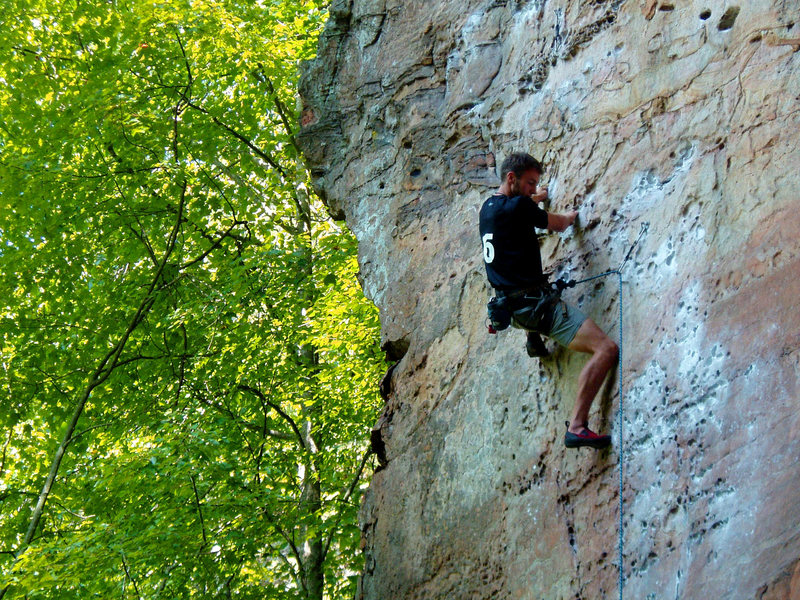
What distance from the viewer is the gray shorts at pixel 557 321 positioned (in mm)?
4188

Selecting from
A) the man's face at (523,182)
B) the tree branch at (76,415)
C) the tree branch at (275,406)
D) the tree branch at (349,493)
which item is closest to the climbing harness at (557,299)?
the man's face at (523,182)

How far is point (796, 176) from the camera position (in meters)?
3.59

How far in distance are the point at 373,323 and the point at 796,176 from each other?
5744 mm

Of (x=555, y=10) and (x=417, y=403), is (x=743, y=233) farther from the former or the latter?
(x=417, y=403)

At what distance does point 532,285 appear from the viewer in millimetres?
4336

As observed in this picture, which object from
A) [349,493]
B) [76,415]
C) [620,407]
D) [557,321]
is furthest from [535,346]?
[349,493]

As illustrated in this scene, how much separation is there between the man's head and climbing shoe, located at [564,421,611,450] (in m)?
1.24

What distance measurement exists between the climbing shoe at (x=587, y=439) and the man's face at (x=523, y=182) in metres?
1.23

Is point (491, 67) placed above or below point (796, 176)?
above

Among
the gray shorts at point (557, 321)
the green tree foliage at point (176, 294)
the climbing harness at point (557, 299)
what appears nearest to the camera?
the climbing harness at point (557, 299)

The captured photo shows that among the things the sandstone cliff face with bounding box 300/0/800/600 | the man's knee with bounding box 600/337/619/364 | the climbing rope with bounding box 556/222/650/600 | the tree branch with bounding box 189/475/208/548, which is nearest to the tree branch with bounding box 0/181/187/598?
the tree branch with bounding box 189/475/208/548

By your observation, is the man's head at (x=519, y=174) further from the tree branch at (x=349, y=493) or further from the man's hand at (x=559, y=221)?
the tree branch at (x=349, y=493)

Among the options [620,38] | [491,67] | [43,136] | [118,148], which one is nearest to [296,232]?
[118,148]

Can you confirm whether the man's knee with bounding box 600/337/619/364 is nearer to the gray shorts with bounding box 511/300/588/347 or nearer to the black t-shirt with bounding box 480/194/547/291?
the gray shorts with bounding box 511/300/588/347
